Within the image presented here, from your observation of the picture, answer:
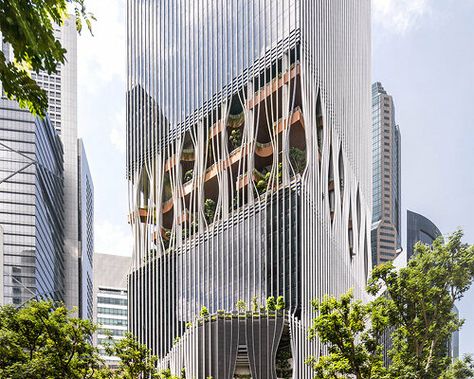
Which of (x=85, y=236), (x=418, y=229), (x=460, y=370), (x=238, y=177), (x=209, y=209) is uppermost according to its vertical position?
(x=418, y=229)

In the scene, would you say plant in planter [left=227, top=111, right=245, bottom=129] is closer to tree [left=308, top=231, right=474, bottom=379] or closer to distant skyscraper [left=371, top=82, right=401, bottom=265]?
tree [left=308, top=231, right=474, bottom=379]

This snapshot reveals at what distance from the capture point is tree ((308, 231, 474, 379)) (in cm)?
1834

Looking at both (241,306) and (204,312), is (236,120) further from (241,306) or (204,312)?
(204,312)

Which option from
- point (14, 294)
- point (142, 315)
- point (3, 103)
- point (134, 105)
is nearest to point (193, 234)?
point (142, 315)

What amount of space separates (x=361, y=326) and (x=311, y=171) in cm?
2309

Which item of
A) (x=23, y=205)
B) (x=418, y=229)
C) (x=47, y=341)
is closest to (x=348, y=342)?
(x=47, y=341)

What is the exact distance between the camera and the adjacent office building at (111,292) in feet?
504

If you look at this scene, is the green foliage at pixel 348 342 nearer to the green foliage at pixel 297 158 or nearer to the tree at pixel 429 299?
the tree at pixel 429 299

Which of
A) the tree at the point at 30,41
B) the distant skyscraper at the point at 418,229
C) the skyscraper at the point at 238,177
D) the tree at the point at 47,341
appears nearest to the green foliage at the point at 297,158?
the skyscraper at the point at 238,177

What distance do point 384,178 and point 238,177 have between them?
513ft

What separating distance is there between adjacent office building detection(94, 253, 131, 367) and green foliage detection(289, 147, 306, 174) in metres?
111

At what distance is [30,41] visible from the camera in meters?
6.21

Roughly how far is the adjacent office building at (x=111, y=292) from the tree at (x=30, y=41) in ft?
468

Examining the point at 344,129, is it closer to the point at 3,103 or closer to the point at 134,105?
the point at 134,105
